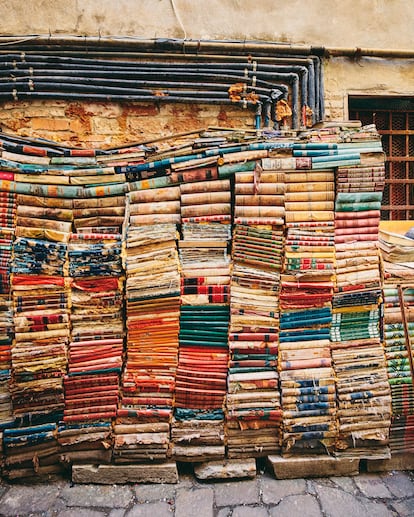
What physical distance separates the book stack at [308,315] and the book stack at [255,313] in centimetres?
9

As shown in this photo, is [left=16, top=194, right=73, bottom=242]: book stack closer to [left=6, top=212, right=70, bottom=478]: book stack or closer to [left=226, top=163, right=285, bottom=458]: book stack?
[left=6, top=212, right=70, bottom=478]: book stack

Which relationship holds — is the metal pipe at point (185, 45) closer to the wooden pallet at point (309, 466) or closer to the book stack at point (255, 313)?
the book stack at point (255, 313)

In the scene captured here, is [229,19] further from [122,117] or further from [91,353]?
[91,353]

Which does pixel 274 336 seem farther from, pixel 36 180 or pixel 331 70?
pixel 331 70

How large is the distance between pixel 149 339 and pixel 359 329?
192 centimetres

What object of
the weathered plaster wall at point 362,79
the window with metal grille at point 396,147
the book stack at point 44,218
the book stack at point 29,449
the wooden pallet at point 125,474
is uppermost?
the weathered plaster wall at point 362,79

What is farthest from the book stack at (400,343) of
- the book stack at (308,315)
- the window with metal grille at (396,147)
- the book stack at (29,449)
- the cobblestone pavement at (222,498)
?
the book stack at (29,449)

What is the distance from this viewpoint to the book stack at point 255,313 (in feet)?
10.8

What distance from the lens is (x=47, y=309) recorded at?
3.26 meters

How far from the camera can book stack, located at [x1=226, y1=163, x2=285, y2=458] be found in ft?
10.8

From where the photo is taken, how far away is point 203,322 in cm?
332

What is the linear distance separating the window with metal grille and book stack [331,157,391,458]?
155 centimetres

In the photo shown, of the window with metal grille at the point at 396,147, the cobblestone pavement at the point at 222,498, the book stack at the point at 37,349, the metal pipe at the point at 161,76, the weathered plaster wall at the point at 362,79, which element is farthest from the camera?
the window with metal grille at the point at 396,147

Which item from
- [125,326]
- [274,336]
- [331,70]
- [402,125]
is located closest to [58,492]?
[125,326]
